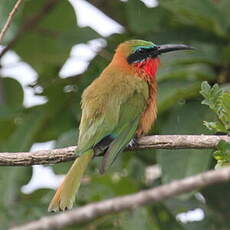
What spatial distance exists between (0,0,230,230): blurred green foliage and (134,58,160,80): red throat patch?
0.21 feet

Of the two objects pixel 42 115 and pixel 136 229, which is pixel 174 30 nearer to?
pixel 42 115

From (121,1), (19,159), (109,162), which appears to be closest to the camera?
(19,159)

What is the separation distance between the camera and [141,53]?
401cm

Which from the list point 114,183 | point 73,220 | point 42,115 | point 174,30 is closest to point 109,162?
point 114,183

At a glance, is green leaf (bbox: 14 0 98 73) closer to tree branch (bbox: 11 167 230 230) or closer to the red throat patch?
the red throat patch

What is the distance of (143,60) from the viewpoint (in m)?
3.95

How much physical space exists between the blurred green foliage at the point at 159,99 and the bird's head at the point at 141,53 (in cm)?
7

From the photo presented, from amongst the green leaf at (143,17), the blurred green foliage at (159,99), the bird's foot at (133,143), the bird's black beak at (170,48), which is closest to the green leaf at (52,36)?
the blurred green foliage at (159,99)

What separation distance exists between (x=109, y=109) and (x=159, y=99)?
0.44 m

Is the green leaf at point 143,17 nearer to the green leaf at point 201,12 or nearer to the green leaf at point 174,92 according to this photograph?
the green leaf at point 201,12

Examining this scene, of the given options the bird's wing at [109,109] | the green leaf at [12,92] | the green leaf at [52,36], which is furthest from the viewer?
the green leaf at [12,92]

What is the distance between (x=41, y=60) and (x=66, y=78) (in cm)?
34

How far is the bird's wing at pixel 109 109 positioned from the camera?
128 inches

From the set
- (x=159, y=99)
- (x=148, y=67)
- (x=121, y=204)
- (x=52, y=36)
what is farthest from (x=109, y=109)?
(x=121, y=204)
